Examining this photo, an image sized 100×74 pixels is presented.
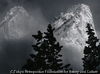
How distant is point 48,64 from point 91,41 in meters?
5.82

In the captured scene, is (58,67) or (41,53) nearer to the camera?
(41,53)

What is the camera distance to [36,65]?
73.9 feet

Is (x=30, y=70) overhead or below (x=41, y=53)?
below

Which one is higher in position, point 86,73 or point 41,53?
point 41,53

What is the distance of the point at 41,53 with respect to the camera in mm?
22422

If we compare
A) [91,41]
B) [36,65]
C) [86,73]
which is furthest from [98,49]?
[36,65]

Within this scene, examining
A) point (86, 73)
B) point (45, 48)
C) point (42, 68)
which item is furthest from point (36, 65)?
point (86, 73)

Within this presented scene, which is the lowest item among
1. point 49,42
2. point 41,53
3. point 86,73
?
point 86,73

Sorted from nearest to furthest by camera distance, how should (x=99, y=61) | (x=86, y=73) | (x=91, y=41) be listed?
1. (x=99, y=61)
2. (x=91, y=41)
3. (x=86, y=73)

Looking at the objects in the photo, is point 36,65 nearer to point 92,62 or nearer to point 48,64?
point 48,64

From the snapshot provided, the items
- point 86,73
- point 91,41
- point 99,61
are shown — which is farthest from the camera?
point 86,73

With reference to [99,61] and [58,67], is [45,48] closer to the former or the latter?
[58,67]

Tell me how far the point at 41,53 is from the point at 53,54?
2.05m

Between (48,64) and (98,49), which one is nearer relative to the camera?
(98,49)
